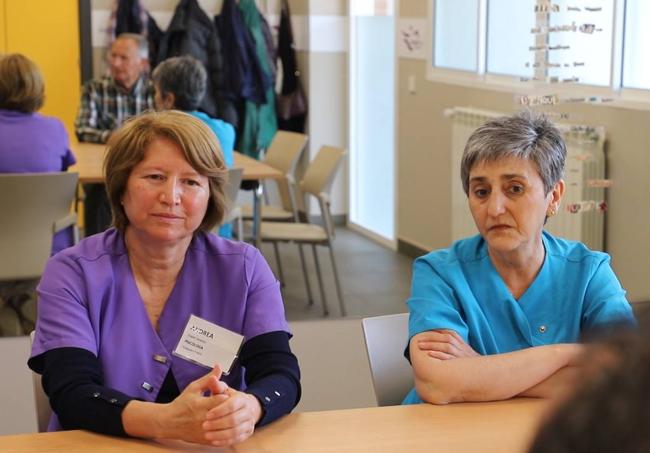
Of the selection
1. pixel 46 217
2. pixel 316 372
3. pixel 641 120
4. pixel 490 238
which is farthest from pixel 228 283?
pixel 641 120

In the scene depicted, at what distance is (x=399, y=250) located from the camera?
7.37m

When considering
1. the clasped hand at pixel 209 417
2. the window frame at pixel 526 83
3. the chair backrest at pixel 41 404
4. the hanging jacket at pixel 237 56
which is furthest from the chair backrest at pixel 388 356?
the hanging jacket at pixel 237 56

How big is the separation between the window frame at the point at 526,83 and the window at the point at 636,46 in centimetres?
2

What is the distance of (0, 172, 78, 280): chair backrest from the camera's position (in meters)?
4.17

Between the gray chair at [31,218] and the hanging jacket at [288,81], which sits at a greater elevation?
the hanging jacket at [288,81]

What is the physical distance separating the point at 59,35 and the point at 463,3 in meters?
3.41

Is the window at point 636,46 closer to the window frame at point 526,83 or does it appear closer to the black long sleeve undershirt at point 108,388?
the window frame at point 526,83

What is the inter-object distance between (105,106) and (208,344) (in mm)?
4195

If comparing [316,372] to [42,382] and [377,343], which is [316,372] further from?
[42,382]

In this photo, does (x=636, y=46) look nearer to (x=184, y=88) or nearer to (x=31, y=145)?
(x=184, y=88)

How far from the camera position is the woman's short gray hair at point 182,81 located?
483 cm

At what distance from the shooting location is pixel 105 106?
599cm

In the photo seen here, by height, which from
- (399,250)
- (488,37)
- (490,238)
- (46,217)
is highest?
(488,37)

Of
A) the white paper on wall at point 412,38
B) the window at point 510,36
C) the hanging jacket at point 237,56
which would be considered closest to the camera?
the window at point 510,36
